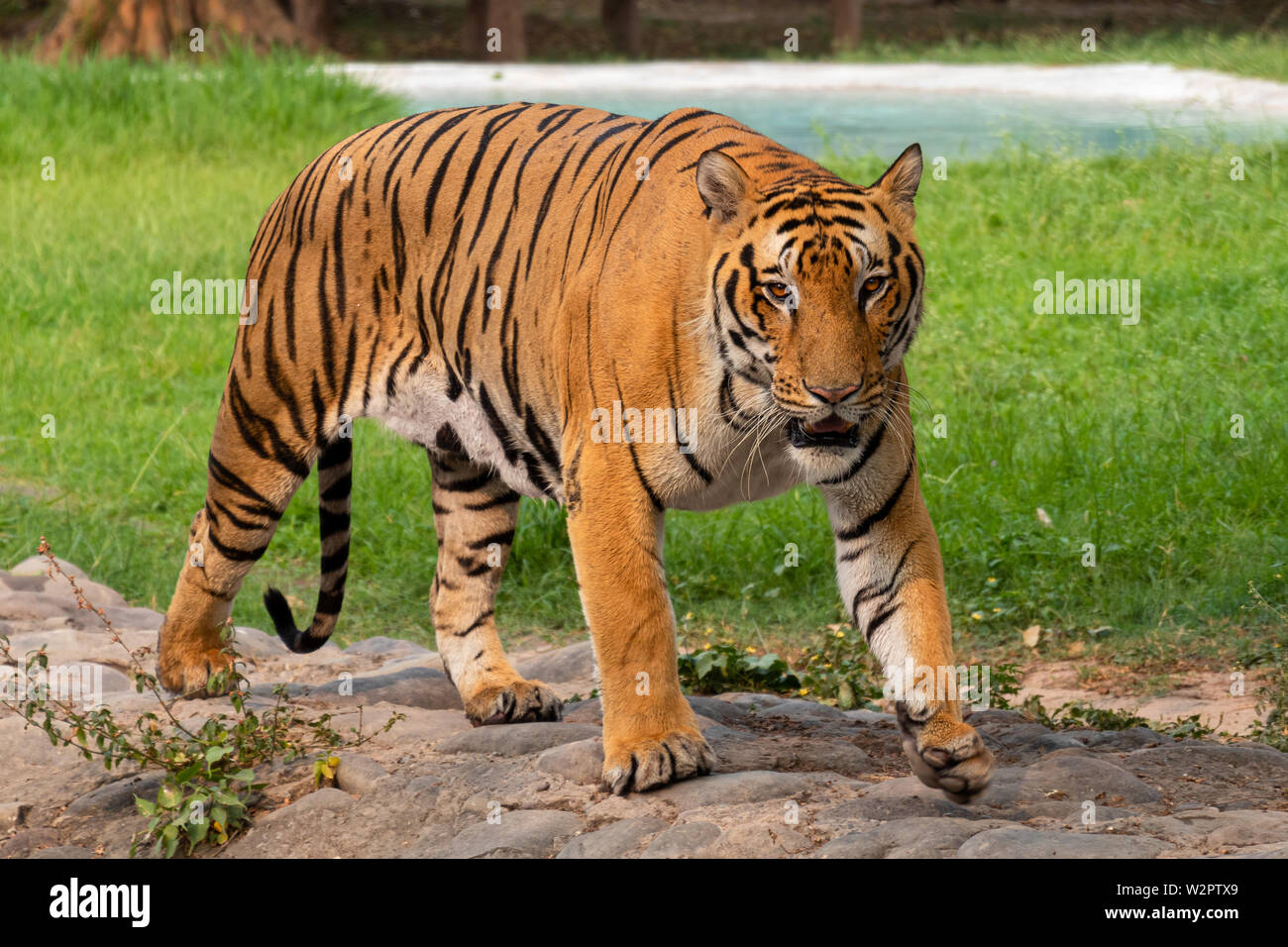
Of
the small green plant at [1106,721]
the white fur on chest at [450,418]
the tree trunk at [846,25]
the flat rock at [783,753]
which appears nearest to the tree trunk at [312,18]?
the tree trunk at [846,25]

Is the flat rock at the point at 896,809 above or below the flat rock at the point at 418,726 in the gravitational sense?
above

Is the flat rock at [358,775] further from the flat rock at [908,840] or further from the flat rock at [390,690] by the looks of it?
the flat rock at [908,840]

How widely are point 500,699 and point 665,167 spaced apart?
147 cm

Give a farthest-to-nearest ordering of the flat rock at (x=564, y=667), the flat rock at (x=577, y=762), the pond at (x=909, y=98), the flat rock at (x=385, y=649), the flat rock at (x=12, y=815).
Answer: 1. the pond at (x=909, y=98)
2. the flat rock at (x=385, y=649)
3. the flat rock at (x=564, y=667)
4. the flat rock at (x=12, y=815)
5. the flat rock at (x=577, y=762)

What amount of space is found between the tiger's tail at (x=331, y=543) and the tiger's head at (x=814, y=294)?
5.44 feet

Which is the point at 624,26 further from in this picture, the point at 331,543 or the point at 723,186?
the point at 723,186

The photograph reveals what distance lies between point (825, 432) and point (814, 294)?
0.95 ft

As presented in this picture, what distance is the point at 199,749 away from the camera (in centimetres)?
389

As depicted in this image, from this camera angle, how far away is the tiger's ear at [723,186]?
134 inches

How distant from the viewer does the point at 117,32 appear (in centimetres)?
1700

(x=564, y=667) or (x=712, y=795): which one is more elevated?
(x=712, y=795)

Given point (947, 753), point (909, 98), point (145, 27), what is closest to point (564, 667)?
point (947, 753)

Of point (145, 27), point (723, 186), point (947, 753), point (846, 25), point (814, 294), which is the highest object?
point (846, 25)
